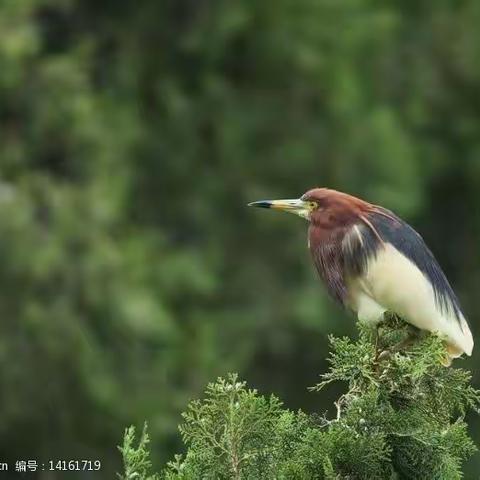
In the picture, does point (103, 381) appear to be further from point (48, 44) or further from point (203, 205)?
point (48, 44)

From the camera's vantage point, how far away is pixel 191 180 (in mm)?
7973

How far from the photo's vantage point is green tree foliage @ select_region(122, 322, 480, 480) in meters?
1.98

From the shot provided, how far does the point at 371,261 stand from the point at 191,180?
523 centimetres

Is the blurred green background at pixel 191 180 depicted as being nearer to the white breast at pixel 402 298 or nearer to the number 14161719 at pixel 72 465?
the number 14161719 at pixel 72 465

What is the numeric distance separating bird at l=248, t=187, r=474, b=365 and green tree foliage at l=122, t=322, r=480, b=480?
0.56 meters

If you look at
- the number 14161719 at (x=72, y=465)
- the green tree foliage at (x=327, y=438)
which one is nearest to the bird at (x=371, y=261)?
the green tree foliage at (x=327, y=438)

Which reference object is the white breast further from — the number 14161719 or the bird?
the number 14161719

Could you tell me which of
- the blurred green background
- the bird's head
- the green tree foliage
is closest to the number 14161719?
the blurred green background

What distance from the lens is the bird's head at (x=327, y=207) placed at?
2777 mm

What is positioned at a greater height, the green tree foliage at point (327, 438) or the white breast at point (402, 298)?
the white breast at point (402, 298)

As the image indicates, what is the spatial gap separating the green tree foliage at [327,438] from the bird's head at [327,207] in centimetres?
69

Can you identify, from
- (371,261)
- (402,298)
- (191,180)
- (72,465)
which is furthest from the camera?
(191,180)

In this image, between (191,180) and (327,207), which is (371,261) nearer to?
(327,207)

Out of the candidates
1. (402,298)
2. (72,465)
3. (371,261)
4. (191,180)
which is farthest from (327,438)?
(191,180)
